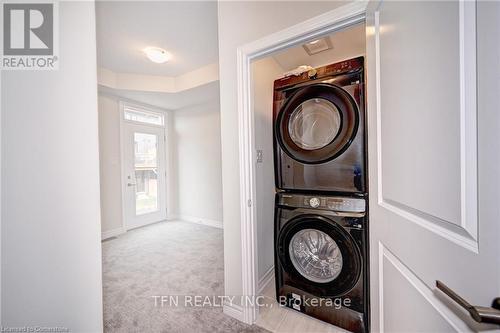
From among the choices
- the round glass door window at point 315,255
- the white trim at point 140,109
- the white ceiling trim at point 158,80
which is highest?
the white ceiling trim at point 158,80

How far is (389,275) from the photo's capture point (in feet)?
2.66

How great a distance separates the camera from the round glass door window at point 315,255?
4.61ft

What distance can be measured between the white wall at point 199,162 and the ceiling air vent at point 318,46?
6.67ft

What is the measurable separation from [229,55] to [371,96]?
3.55 ft

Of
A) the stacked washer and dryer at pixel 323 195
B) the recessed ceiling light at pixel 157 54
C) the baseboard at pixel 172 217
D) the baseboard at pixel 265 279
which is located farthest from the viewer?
the baseboard at pixel 172 217

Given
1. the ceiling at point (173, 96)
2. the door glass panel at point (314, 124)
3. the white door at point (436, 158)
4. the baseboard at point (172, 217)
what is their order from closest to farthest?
the white door at point (436, 158), the door glass panel at point (314, 124), the ceiling at point (173, 96), the baseboard at point (172, 217)

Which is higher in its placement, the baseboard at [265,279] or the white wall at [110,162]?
the white wall at [110,162]

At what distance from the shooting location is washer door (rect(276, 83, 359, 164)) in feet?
4.26

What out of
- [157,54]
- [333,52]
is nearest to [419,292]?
[333,52]

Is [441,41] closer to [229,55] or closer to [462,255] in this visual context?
[462,255]

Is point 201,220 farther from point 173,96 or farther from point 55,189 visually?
point 55,189

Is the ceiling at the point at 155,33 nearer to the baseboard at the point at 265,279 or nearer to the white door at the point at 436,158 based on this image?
the white door at the point at 436,158

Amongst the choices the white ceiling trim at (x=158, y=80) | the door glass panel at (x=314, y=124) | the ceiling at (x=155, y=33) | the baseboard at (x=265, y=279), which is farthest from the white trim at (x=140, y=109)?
the baseboard at (x=265, y=279)

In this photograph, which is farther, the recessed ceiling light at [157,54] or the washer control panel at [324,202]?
the recessed ceiling light at [157,54]
